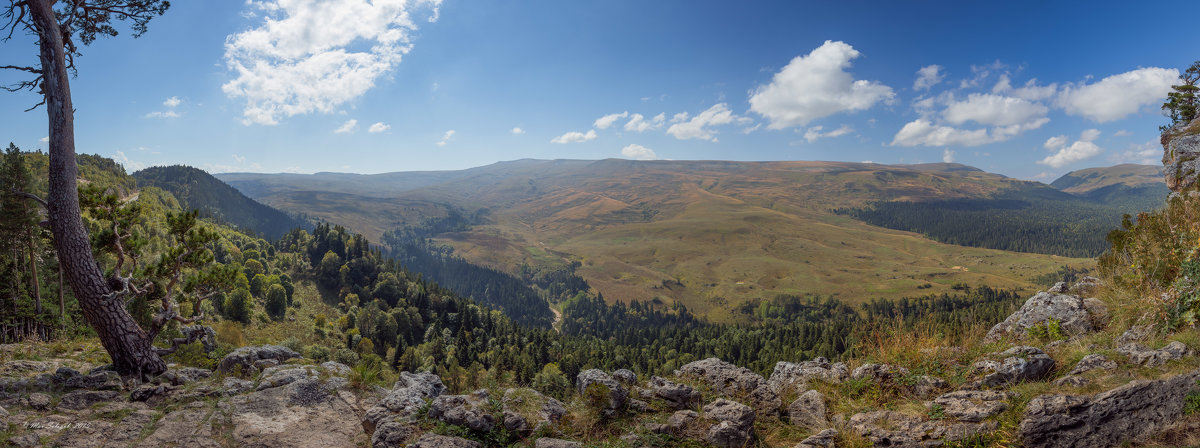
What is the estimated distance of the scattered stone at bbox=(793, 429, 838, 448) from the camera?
331 inches

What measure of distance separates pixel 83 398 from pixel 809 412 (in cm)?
1725

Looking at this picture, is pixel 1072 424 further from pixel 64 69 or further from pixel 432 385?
pixel 64 69

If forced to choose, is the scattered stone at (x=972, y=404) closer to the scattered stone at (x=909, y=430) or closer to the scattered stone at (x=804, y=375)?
the scattered stone at (x=909, y=430)

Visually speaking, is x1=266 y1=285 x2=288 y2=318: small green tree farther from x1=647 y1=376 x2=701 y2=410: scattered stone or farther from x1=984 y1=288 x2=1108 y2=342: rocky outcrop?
x1=984 y1=288 x2=1108 y2=342: rocky outcrop

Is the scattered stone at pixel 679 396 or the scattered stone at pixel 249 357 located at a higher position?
the scattered stone at pixel 679 396

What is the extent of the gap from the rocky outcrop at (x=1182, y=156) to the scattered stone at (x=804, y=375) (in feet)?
63.4

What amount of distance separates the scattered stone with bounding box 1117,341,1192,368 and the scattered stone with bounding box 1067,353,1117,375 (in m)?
0.38

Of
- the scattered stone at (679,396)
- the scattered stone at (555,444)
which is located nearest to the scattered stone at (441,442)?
the scattered stone at (555,444)

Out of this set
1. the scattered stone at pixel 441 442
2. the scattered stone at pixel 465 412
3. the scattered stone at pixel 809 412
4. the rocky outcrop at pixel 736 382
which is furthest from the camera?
the rocky outcrop at pixel 736 382

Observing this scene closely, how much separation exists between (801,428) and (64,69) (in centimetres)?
2051

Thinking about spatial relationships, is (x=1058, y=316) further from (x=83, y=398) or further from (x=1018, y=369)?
(x=83, y=398)

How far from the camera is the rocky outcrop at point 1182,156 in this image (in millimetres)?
19141

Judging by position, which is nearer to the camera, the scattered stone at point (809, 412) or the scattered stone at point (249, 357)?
the scattered stone at point (809, 412)

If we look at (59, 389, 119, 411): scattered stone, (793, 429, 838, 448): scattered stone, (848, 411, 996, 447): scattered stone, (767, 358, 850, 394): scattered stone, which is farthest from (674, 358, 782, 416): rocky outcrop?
(59, 389, 119, 411): scattered stone
